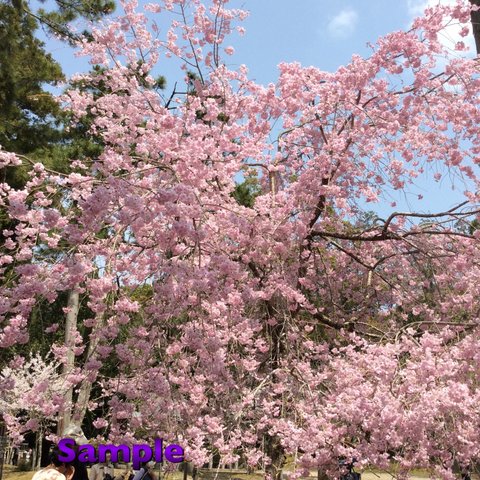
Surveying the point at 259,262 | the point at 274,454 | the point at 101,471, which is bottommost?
the point at 101,471

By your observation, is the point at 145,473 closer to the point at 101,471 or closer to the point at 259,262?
the point at 259,262

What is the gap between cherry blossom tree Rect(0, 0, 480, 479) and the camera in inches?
168

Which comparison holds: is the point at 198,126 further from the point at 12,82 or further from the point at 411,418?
the point at 12,82

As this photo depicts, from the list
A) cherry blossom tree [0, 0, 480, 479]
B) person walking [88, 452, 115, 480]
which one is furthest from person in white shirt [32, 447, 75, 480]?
person walking [88, 452, 115, 480]

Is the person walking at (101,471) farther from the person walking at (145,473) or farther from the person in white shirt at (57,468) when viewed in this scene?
the person in white shirt at (57,468)

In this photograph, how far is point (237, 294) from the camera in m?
5.32

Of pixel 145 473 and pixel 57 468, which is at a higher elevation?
pixel 57 468

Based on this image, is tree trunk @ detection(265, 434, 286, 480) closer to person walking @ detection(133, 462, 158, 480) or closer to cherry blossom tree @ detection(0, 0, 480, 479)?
cherry blossom tree @ detection(0, 0, 480, 479)

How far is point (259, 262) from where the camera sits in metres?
6.03

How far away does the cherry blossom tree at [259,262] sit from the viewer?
4266 millimetres

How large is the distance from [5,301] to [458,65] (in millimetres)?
5117

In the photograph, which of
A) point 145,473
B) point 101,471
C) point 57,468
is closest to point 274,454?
point 145,473

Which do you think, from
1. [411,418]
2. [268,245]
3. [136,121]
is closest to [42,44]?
[136,121]

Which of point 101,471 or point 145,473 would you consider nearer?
point 145,473
